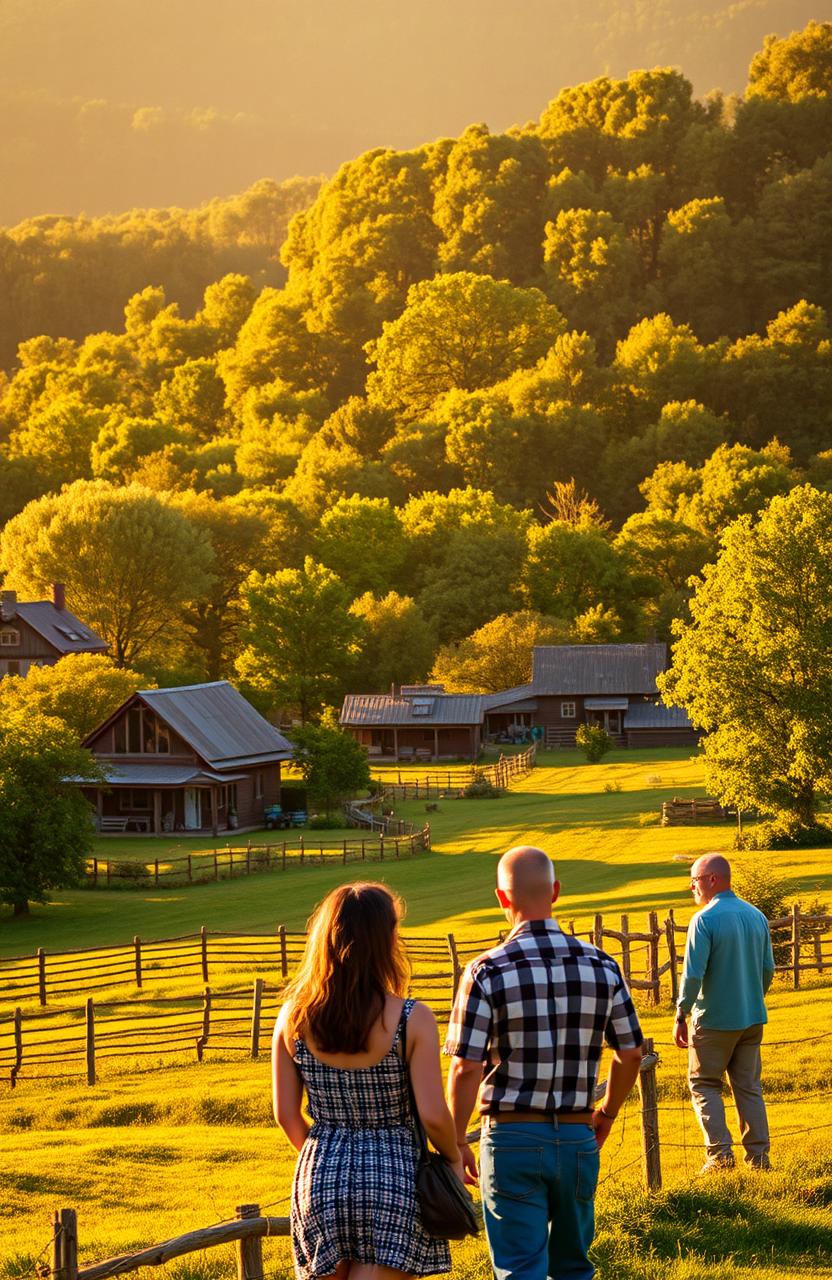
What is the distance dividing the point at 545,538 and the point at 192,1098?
72245 millimetres

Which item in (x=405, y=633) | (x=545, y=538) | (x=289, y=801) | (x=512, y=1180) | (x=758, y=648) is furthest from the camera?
(x=545, y=538)

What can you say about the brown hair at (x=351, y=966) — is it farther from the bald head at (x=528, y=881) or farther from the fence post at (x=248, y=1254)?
the fence post at (x=248, y=1254)

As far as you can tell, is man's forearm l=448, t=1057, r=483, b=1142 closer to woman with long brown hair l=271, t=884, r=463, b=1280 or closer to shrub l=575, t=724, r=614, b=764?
woman with long brown hair l=271, t=884, r=463, b=1280

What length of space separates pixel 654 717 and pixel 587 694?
3247 millimetres

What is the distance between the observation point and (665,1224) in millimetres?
9531

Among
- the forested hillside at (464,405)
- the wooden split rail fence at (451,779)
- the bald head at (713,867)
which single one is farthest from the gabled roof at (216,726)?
the bald head at (713,867)

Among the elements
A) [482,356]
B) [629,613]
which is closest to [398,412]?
[482,356]

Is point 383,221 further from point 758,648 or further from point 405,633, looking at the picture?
→ point 758,648

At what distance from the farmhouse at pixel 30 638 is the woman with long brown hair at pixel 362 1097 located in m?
68.0

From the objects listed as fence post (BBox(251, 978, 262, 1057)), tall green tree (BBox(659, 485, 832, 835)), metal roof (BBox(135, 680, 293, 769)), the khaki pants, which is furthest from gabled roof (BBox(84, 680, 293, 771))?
the khaki pants

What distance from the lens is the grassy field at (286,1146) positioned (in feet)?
31.0

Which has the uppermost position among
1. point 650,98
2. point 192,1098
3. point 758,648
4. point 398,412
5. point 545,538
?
point 650,98

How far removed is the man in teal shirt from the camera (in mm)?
10164

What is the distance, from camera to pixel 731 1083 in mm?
10602
